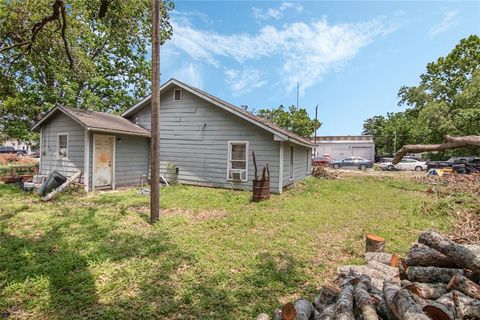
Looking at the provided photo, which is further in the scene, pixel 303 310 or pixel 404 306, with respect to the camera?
pixel 303 310

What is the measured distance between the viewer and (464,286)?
2.74 m

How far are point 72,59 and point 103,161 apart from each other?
3.87m

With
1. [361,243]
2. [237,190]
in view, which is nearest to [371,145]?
[237,190]

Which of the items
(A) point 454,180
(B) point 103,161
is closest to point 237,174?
(B) point 103,161

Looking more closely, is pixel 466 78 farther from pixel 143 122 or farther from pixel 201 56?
pixel 143 122

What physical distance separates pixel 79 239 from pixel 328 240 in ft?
16.7

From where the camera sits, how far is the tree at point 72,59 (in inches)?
365

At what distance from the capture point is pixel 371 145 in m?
36.3

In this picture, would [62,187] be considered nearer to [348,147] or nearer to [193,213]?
[193,213]

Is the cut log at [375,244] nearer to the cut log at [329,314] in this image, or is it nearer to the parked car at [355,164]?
the cut log at [329,314]

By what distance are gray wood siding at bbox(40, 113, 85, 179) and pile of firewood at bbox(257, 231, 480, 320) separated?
1047cm

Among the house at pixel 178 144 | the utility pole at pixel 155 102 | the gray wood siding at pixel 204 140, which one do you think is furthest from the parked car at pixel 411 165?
the utility pole at pixel 155 102

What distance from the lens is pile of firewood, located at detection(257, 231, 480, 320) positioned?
92.6 inches

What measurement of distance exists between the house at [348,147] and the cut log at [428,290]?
34.0m
